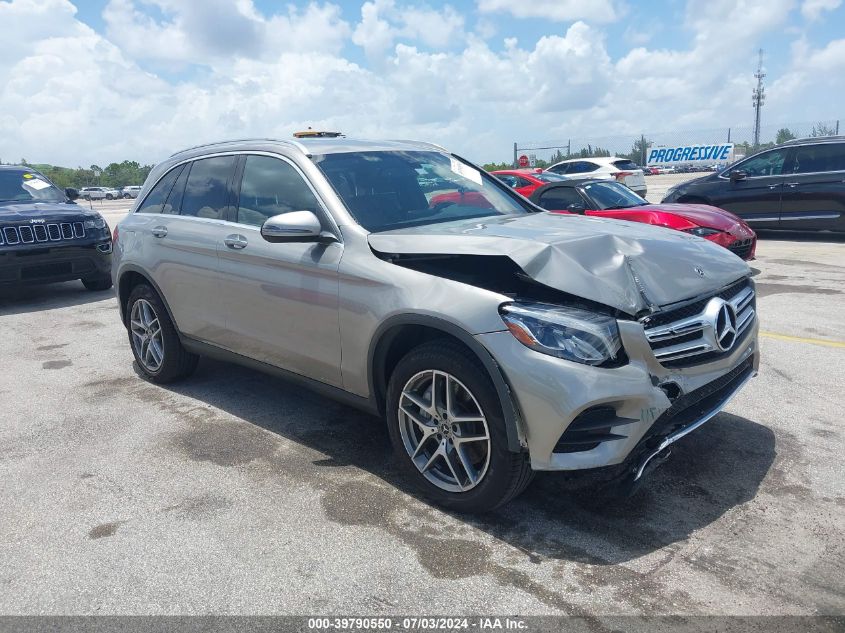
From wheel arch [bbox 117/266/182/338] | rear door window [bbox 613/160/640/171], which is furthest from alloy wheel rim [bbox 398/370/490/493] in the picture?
rear door window [bbox 613/160/640/171]

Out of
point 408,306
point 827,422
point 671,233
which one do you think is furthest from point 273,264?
point 827,422

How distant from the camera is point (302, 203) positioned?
4023 mm

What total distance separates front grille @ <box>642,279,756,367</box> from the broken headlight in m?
0.19

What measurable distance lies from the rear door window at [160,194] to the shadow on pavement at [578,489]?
5.97ft

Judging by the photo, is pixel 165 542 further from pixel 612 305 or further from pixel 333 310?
pixel 612 305

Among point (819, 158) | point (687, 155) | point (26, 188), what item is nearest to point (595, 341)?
point (26, 188)

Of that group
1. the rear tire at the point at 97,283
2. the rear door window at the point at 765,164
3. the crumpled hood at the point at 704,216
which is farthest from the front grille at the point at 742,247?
the rear tire at the point at 97,283

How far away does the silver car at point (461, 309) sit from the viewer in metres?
2.89

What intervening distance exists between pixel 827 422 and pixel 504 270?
2.42 m

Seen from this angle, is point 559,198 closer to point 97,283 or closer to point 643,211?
point 643,211

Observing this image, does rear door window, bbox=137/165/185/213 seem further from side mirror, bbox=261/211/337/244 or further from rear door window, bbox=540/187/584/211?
rear door window, bbox=540/187/584/211

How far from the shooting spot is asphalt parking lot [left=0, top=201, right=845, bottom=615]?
8.89 feet

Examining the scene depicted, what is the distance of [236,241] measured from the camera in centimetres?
A: 437

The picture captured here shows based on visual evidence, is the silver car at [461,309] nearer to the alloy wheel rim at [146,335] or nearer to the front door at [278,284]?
the front door at [278,284]
